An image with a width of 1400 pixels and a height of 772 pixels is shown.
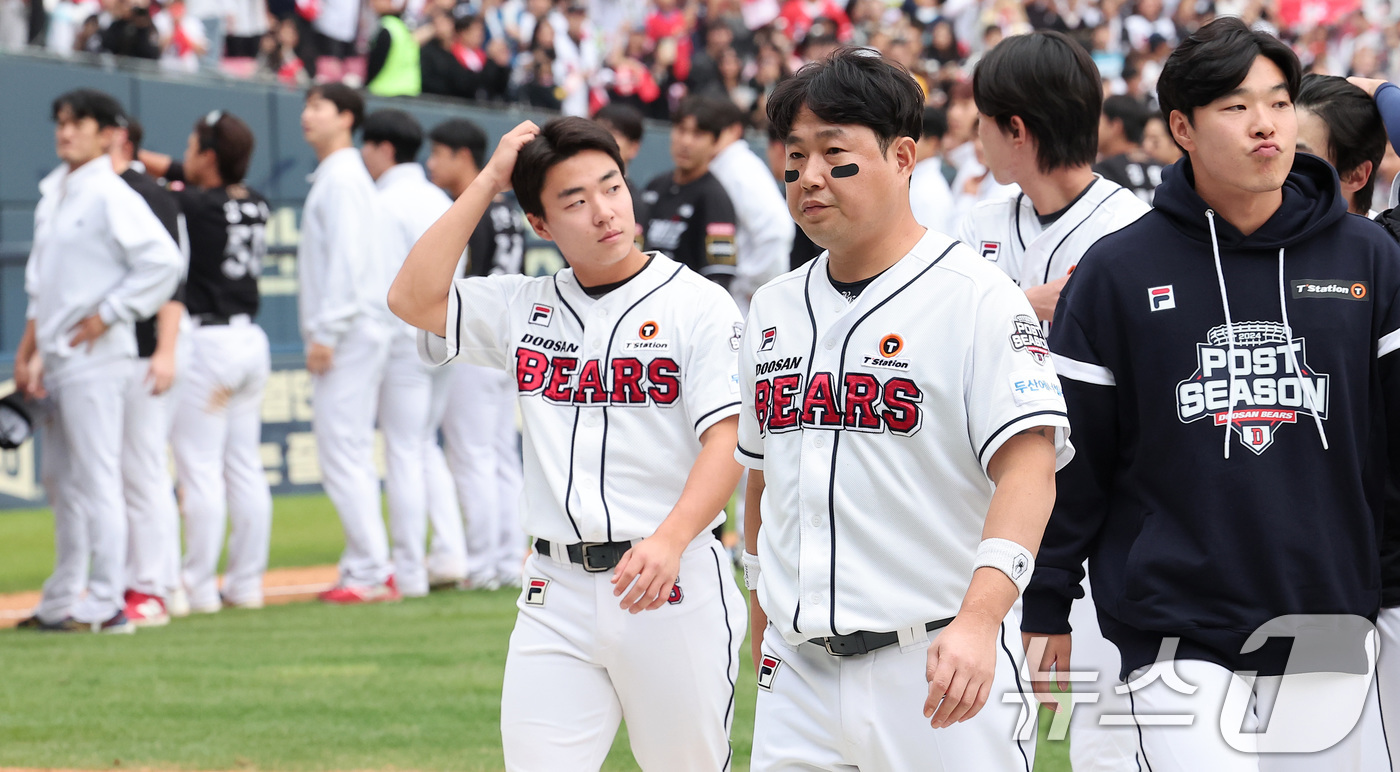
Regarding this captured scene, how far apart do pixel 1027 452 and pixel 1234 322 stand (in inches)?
23.0

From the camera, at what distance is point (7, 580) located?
33.4 feet

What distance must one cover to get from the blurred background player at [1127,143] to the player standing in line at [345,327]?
4.07 m

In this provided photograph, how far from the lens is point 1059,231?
4.09m

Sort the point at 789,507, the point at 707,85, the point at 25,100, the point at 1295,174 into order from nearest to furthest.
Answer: the point at 789,507 < the point at 1295,174 < the point at 25,100 < the point at 707,85

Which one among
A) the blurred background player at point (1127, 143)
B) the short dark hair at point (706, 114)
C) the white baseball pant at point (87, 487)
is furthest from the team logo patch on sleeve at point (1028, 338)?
the white baseball pant at point (87, 487)

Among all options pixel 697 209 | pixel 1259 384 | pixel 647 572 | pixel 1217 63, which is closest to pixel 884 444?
pixel 1259 384

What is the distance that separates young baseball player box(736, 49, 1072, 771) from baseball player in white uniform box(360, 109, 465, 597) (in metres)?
6.49

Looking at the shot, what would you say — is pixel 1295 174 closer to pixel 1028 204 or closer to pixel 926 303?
pixel 926 303

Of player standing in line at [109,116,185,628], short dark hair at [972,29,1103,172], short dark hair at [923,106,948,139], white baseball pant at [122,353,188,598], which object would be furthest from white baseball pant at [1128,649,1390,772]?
short dark hair at [923,106,948,139]

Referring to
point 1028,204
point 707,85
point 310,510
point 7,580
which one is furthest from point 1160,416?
point 707,85

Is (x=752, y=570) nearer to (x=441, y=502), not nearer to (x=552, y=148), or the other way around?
(x=552, y=148)

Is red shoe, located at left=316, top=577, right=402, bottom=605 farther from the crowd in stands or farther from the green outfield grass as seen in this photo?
the crowd in stands

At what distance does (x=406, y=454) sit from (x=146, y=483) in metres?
1.44

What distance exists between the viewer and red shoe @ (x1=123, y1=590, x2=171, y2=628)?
8.49 meters
